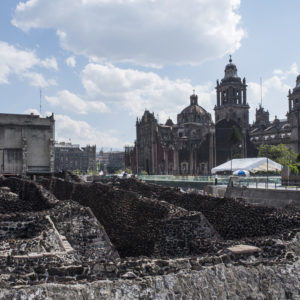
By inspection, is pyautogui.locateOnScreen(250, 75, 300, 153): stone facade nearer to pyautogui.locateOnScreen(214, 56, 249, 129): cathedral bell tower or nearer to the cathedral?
the cathedral

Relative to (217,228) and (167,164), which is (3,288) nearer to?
(217,228)

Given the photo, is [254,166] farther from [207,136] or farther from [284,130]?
[284,130]

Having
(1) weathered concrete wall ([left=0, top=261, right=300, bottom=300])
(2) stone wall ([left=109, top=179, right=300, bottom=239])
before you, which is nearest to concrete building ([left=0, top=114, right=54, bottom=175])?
(2) stone wall ([left=109, top=179, right=300, bottom=239])

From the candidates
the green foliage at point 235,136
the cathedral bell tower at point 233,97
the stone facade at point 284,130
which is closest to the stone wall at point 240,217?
the green foliage at point 235,136

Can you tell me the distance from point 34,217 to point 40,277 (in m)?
6.67

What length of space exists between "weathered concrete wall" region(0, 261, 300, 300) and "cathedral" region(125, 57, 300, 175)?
83702mm

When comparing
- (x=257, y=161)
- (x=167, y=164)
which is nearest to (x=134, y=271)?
(x=257, y=161)

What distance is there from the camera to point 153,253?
1309 centimetres

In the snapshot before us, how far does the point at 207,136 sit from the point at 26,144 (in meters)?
52.1

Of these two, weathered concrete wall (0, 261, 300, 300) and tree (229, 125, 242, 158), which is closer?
weathered concrete wall (0, 261, 300, 300)

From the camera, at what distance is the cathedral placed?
98688 mm

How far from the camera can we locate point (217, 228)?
15930 mm

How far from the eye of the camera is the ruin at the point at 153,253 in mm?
6777

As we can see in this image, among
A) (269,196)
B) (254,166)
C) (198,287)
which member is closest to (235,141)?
(254,166)
